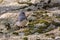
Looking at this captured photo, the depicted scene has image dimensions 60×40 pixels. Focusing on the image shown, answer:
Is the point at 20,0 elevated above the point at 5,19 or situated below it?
above

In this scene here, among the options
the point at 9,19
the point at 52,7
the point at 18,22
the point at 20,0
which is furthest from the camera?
the point at 20,0

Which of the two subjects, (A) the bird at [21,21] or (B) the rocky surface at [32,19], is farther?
(A) the bird at [21,21]

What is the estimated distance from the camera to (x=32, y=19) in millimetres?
25203

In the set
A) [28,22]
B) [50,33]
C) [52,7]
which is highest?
[52,7]

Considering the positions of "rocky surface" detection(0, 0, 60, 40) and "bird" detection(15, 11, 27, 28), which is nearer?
"rocky surface" detection(0, 0, 60, 40)

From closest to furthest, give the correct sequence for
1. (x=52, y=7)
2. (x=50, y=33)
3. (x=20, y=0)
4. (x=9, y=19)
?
1. (x=50, y=33)
2. (x=9, y=19)
3. (x=52, y=7)
4. (x=20, y=0)

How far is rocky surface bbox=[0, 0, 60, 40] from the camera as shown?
70.7 ft

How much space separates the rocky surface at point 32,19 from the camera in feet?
70.7

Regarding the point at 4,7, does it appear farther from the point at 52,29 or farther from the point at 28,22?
the point at 52,29

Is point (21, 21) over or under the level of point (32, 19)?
under

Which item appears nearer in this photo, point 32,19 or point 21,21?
point 21,21

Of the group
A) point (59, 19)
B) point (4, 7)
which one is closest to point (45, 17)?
point (59, 19)

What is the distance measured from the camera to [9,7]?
1187 inches

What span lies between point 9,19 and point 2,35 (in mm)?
4283
